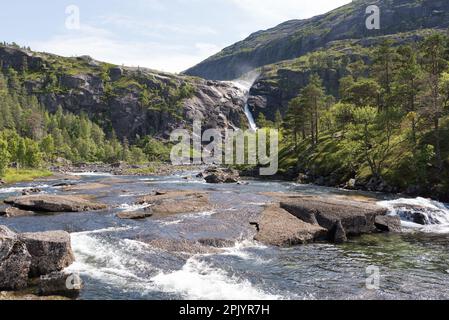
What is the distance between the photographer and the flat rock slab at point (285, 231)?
1609 inches

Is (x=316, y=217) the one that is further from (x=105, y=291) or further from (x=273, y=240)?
(x=105, y=291)

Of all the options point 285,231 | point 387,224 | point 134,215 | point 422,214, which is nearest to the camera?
point 285,231

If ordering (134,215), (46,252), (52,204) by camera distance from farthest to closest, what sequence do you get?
(52,204) → (134,215) → (46,252)

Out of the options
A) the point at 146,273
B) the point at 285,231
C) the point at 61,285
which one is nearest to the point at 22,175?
the point at 285,231

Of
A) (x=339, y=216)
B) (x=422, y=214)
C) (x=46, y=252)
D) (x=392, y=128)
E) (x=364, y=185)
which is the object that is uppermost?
(x=392, y=128)

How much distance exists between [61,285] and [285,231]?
23.0 m

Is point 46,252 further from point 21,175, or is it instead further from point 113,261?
point 21,175

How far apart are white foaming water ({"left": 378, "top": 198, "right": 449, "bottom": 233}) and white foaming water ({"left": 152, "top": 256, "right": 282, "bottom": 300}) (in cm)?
2946

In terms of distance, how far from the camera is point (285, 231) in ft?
140

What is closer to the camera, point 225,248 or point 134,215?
point 225,248

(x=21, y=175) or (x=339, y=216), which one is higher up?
(x=339, y=216)

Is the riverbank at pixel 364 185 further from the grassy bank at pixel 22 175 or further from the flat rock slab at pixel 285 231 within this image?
the grassy bank at pixel 22 175

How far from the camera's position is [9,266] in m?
27.1
